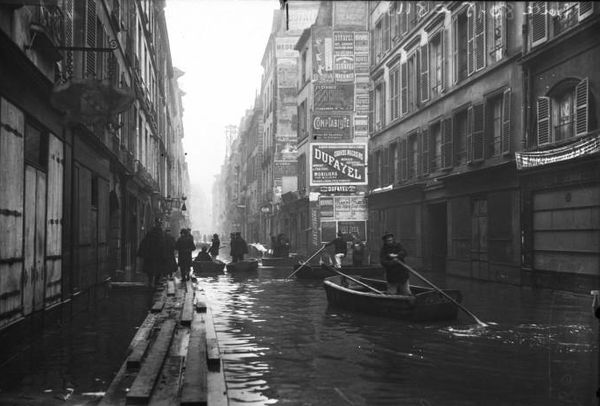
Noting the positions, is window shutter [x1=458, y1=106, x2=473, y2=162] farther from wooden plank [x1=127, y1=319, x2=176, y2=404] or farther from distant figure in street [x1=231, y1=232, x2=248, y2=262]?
wooden plank [x1=127, y1=319, x2=176, y2=404]

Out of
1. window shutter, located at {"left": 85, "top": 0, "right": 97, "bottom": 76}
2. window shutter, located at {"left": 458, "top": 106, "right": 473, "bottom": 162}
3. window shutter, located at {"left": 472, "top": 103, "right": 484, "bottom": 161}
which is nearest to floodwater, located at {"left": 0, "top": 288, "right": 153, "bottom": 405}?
window shutter, located at {"left": 85, "top": 0, "right": 97, "bottom": 76}

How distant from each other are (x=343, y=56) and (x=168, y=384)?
21.2m

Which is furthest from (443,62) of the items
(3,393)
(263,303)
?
(3,393)

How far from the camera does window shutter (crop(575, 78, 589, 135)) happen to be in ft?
55.2

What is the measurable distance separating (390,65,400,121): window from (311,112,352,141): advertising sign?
2.70 m

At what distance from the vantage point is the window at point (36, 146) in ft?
32.8

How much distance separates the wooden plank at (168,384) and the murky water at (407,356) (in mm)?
559

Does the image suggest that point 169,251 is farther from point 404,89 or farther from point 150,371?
point 404,89

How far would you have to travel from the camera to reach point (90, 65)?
52.0ft

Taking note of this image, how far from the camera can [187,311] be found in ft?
41.4

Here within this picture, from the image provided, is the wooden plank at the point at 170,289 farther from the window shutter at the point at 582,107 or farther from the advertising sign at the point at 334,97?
the advertising sign at the point at 334,97

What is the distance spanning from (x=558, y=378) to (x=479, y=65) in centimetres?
1708

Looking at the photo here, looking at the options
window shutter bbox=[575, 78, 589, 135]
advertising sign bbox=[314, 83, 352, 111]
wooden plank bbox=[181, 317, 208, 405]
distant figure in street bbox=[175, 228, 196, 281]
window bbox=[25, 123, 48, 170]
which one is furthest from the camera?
advertising sign bbox=[314, 83, 352, 111]

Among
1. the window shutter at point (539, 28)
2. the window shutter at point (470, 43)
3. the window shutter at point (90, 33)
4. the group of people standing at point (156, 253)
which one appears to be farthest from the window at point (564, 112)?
the window shutter at point (90, 33)
